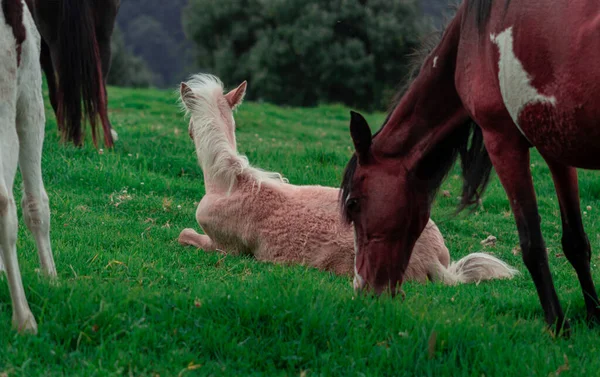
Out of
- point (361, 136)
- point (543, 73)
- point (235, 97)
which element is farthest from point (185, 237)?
point (543, 73)

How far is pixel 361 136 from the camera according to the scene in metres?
4.48

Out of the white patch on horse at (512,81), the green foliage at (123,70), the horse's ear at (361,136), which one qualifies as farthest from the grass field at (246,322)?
the green foliage at (123,70)

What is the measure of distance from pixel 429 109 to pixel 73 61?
536 cm

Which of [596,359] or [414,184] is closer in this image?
[596,359]

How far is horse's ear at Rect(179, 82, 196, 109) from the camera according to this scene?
6.51m

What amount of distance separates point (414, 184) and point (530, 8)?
1.33 metres

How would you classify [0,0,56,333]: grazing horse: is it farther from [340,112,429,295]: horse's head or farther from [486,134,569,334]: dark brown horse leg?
[486,134,569,334]: dark brown horse leg

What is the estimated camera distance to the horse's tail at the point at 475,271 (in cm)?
580

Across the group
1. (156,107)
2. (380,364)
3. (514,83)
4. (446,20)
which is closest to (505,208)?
(446,20)

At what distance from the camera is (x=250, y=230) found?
6.11 m

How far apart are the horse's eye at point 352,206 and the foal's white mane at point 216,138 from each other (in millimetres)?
1839

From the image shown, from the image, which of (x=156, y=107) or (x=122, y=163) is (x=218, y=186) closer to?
(x=122, y=163)

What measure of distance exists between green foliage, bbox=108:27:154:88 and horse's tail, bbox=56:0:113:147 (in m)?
41.5

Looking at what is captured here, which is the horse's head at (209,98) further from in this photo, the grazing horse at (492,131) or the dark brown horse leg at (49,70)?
the dark brown horse leg at (49,70)
